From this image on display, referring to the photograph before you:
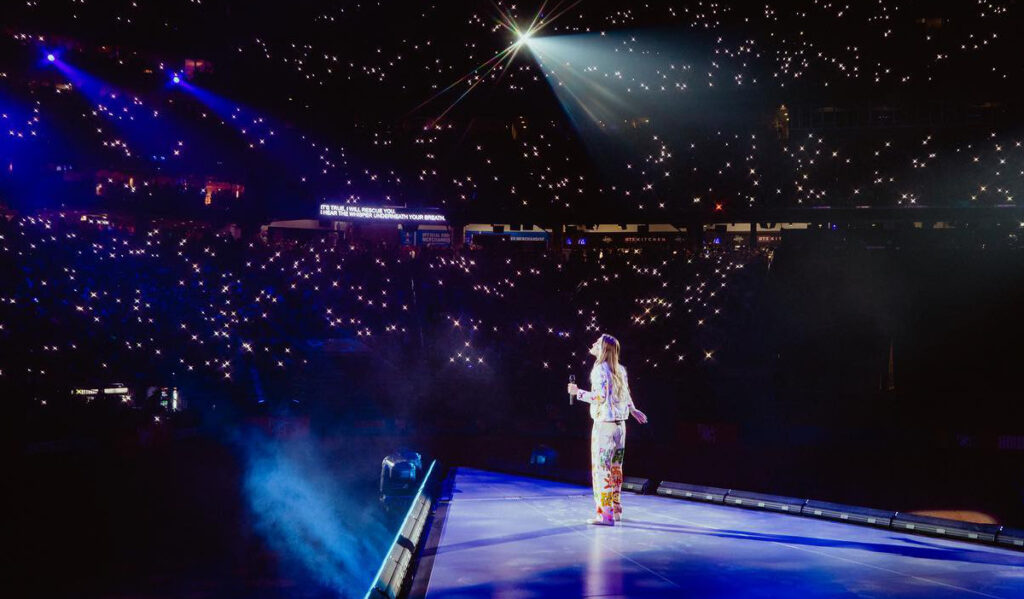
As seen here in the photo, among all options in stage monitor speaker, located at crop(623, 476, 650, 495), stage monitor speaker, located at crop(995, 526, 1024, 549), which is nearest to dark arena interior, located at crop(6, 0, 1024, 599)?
stage monitor speaker, located at crop(995, 526, 1024, 549)

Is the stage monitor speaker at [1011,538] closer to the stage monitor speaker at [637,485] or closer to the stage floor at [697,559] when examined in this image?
the stage floor at [697,559]

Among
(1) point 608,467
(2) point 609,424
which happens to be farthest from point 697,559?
(2) point 609,424

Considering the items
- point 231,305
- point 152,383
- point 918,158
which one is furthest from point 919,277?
point 152,383

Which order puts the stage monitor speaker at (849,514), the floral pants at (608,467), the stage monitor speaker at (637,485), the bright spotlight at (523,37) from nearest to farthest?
the stage monitor speaker at (849,514) → the floral pants at (608,467) → the stage monitor speaker at (637,485) → the bright spotlight at (523,37)

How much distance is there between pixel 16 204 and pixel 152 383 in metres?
7.18

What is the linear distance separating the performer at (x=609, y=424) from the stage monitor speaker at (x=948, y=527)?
1937 mm

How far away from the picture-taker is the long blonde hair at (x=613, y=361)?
5418 millimetres

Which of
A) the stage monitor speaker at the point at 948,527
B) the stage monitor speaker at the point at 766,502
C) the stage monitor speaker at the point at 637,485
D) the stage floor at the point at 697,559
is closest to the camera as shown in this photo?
the stage floor at the point at 697,559

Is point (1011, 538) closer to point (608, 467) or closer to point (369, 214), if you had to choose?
point (608, 467)

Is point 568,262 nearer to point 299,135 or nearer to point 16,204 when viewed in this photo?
point 299,135

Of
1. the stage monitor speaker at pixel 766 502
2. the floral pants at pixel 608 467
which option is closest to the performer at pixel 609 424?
the floral pants at pixel 608 467

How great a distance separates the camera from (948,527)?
4832 millimetres

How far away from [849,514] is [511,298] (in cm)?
974

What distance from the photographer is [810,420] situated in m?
12.4
